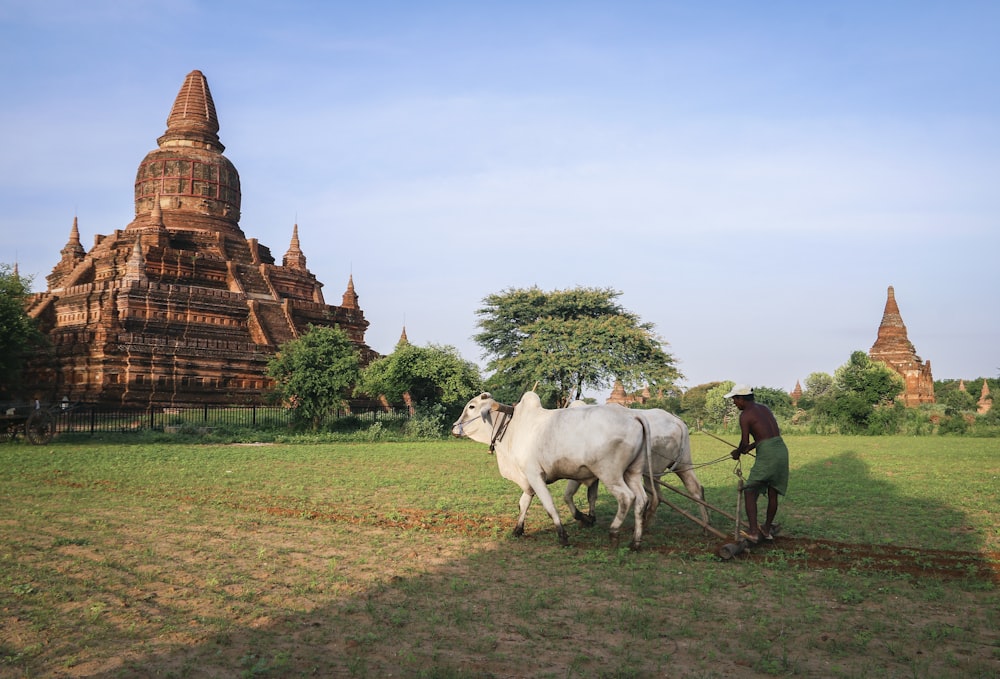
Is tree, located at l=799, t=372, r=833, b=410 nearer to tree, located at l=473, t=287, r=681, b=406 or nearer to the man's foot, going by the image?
tree, located at l=473, t=287, r=681, b=406

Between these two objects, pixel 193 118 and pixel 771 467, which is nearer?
pixel 771 467

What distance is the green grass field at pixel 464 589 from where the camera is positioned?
5172 millimetres

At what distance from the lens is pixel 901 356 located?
2753 inches

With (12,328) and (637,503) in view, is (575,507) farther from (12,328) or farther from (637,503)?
(12,328)

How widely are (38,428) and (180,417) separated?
6948mm

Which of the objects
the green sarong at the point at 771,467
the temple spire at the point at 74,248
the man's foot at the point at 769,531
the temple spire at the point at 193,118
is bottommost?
the man's foot at the point at 769,531

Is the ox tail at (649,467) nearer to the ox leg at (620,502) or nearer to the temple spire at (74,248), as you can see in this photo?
the ox leg at (620,502)

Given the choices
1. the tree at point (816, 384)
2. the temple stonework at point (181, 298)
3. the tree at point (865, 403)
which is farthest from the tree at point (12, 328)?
the tree at point (816, 384)

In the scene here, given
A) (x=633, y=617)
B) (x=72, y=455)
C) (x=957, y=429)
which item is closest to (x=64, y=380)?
(x=72, y=455)

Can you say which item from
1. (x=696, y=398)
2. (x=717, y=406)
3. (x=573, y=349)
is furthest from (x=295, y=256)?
(x=696, y=398)

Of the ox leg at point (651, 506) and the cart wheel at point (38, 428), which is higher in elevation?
the cart wheel at point (38, 428)

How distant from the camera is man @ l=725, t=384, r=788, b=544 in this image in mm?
8758

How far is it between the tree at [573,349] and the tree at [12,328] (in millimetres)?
19757

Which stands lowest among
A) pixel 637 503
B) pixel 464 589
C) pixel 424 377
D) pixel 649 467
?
pixel 464 589
